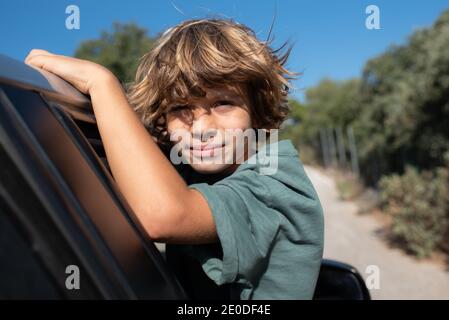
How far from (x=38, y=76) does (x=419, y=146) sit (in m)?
10.6

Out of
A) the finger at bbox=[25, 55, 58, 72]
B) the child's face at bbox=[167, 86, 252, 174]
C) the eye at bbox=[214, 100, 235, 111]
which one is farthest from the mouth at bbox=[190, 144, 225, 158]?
the finger at bbox=[25, 55, 58, 72]

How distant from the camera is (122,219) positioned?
0.98 metres

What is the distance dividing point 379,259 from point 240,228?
827cm

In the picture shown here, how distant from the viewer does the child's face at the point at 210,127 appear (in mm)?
1461

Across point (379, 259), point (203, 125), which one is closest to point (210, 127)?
point (203, 125)

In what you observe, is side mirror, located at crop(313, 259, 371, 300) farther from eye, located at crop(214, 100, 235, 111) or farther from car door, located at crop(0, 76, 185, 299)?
car door, located at crop(0, 76, 185, 299)

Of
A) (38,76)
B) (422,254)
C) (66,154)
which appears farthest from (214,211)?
(422,254)

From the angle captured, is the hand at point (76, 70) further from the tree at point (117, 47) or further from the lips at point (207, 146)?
the tree at point (117, 47)

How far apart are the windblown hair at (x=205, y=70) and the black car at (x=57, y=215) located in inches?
18.8

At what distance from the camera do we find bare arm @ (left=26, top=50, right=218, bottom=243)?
3.37 feet

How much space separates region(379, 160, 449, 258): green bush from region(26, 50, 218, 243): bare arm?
7.75 metres

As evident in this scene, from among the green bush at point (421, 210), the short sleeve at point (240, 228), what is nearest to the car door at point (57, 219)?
the short sleeve at point (240, 228)

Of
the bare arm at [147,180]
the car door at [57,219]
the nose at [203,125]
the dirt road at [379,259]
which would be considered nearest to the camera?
the car door at [57,219]

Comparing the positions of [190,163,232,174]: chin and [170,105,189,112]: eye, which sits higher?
[170,105,189,112]: eye
